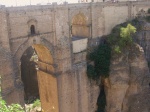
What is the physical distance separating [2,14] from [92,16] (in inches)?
318

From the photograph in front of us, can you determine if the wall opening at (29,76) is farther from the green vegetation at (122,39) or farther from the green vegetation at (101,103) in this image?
the green vegetation at (122,39)

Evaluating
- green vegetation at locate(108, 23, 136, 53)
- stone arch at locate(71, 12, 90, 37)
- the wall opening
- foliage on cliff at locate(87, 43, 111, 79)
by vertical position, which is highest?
stone arch at locate(71, 12, 90, 37)

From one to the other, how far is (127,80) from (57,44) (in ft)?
22.9

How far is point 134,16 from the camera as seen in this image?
23.0 metres

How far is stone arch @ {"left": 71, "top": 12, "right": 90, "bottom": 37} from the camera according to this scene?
19.3 meters

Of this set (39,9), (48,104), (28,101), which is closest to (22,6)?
(39,9)

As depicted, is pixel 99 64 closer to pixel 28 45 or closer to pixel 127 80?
pixel 127 80

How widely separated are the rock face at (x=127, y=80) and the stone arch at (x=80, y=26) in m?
3.04

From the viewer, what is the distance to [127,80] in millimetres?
20031

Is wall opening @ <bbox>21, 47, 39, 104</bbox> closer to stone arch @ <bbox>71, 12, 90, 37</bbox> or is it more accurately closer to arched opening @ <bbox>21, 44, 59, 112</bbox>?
stone arch @ <bbox>71, 12, 90, 37</bbox>

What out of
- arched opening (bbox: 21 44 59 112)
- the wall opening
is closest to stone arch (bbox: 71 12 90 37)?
arched opening (bbox: 21 44 59 112)

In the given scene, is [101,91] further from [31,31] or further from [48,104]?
[31,31]

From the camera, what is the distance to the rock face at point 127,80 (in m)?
19.6

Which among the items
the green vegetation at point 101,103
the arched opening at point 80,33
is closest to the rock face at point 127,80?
the green vegetation at point 101,103
